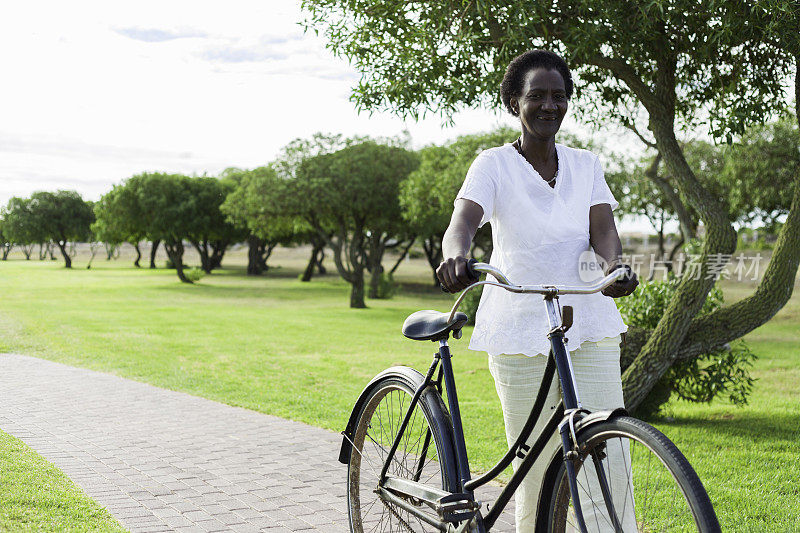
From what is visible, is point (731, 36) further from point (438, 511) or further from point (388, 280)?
point (388, 280)

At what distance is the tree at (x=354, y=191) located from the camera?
89.0ft

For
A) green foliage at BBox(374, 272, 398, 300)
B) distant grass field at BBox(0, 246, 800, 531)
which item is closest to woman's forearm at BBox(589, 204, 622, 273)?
distant grass field at BBox(0, 246, 800, 531)

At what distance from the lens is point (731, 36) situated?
6656 mm

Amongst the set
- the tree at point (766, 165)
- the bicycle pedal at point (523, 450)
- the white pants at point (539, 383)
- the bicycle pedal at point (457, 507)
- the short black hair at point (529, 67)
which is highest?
the tree at point (766, 165)

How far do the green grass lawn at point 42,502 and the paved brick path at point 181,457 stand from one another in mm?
107

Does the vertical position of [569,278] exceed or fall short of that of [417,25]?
it falls short

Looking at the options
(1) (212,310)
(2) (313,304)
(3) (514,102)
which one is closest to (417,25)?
(3) (514,102)

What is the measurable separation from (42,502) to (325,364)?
8.89 m

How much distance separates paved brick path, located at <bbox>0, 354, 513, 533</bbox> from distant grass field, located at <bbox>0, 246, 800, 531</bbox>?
2.66 ft

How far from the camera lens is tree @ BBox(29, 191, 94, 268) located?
71.9m

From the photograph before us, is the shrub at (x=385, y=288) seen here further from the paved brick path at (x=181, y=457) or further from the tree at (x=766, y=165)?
the paved brick path at (x=181, y=457)

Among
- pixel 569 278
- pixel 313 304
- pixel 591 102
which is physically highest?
pixel 591 102

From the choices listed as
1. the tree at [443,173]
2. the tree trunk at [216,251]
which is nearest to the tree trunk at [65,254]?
the tree trunk at [216,251]

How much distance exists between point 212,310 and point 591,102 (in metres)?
19.2
